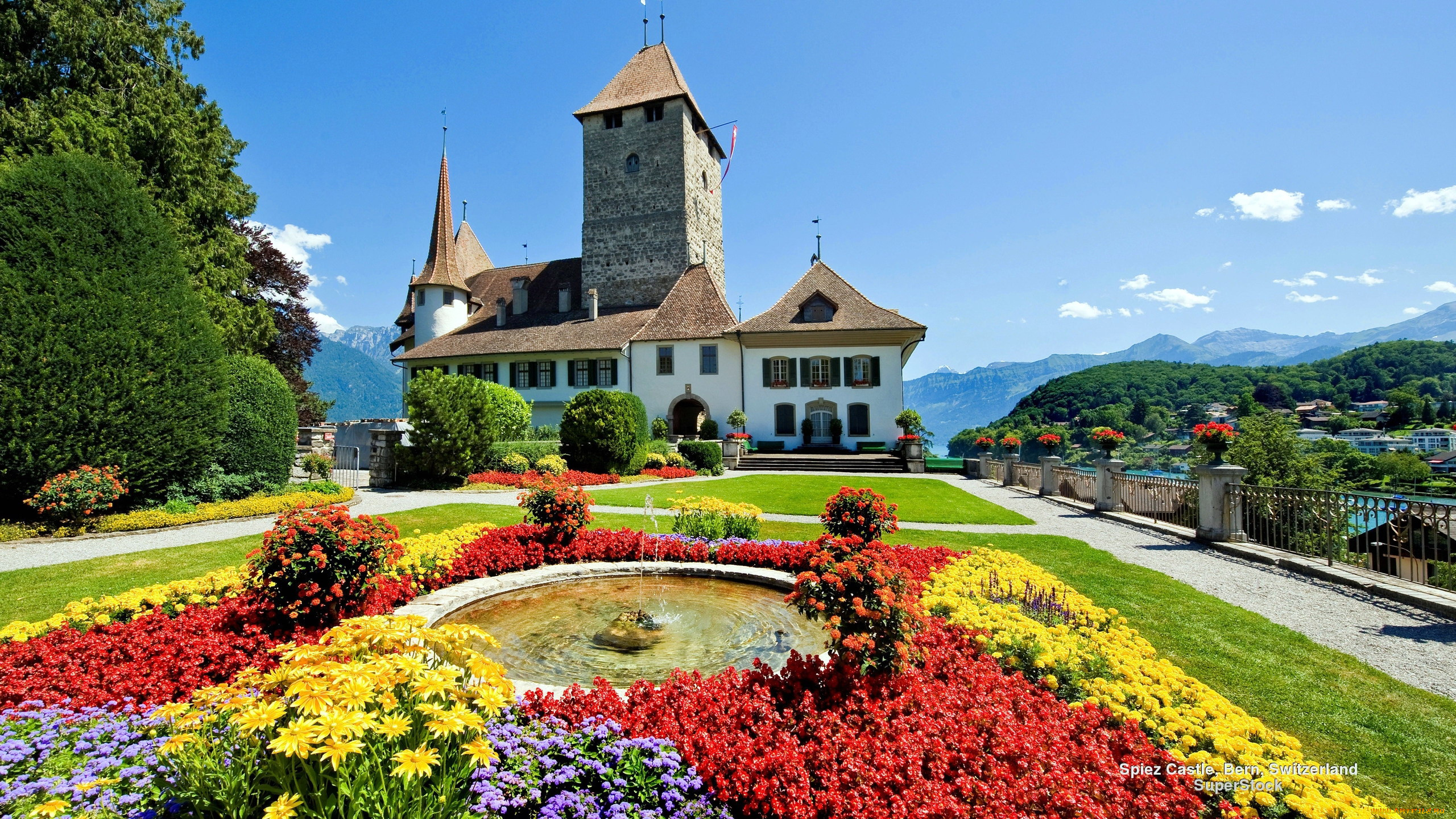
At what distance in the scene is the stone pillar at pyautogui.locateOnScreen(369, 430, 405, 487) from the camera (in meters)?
18.4

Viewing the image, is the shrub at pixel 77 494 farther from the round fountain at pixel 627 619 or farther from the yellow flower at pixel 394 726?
the yellow flower at pixel 394 726

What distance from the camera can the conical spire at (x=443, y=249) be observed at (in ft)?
126

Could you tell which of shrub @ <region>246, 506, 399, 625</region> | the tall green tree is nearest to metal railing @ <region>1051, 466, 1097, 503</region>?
shrub @ <region>246, 506, 399, 625</region>

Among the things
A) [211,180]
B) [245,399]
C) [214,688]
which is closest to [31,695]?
[214,688]

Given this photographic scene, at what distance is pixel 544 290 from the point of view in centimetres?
3931

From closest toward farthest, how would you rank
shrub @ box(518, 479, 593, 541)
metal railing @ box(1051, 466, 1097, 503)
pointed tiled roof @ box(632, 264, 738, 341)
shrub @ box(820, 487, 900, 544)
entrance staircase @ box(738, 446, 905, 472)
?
shrub @ box(820, 487, 900, 544) < shrub @ box(518, 479, 593, 541) < metal railing @ box(1051, 466, 1097, 503) < entrance staircase @ box(738, 446, 905, 472) < pointed tiled roof @ box(632, 264, 738, 341)

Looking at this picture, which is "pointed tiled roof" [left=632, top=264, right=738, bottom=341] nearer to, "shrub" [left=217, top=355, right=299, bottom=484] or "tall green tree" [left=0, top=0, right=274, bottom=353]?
"tall green tree" [left=0, top=0, right=274, bottom=353]

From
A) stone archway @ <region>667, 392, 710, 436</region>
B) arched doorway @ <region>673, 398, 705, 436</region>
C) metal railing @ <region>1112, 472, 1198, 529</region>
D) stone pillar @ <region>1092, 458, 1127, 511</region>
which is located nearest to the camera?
metal railing @ <region>1112, 472, 1198, 529</region>

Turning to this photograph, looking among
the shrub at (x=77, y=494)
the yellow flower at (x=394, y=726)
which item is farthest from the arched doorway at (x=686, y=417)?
the yellow flower at (x=394, y=726)

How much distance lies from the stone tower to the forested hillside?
61.8 metres

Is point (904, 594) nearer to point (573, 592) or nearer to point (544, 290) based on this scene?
point (573, 592)

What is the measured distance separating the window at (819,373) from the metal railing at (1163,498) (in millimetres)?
17668

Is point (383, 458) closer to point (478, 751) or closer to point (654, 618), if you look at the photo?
point (654, 618)

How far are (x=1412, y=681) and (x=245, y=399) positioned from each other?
1931cm
